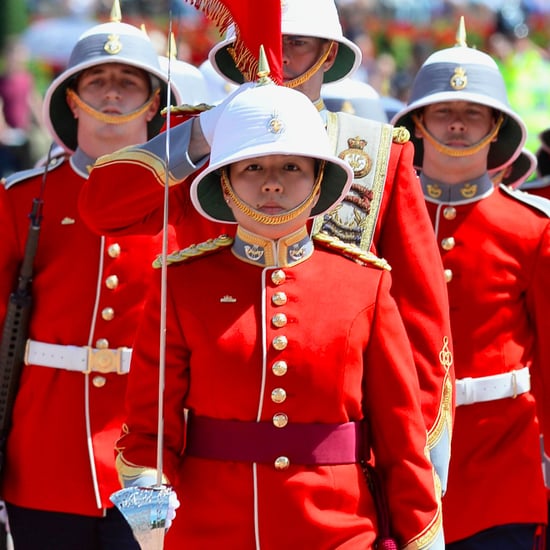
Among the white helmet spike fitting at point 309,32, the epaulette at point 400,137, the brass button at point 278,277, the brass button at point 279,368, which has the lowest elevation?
the brass button at point 279,368

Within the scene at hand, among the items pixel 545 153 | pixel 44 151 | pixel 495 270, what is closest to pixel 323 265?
pixel 495 270

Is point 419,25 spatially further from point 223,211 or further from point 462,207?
point 223,211

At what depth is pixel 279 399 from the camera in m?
4.81

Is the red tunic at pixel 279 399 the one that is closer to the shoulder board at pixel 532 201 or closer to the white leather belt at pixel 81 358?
the white leather belt at pixel 81 358

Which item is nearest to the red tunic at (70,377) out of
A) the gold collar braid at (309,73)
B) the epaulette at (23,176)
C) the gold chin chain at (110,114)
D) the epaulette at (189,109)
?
the epaulette at (23,176)

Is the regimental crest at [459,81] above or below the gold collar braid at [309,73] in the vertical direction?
above

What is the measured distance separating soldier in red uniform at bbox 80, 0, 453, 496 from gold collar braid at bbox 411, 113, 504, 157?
1363 millimetres

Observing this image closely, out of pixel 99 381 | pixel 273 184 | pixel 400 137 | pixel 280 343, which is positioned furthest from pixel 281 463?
pixel 99 381

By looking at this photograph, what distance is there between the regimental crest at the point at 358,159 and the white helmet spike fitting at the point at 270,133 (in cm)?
43

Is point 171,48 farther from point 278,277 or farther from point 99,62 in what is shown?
point 278,277

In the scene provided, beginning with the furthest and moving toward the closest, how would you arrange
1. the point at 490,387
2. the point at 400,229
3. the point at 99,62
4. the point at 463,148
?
the point at 463,148, the point at 99,62, the point at 490,387, the point at 400,229

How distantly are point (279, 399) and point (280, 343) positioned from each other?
0.15m

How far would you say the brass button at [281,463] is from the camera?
480cm

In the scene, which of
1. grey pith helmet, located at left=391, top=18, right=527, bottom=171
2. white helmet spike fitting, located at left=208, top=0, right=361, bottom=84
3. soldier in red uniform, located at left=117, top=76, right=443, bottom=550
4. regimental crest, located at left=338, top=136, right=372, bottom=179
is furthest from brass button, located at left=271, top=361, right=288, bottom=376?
grey pith helmet, located at left=391, top=18, right=527, bottom=171
